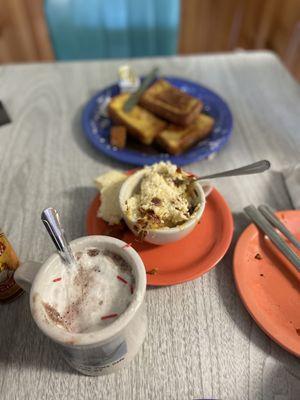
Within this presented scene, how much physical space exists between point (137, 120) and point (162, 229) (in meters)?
0.44

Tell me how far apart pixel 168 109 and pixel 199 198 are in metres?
0.40

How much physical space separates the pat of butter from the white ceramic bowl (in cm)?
4

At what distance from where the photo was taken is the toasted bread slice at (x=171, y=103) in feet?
2.82

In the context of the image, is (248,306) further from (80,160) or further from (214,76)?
(214,76)

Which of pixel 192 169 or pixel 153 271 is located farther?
pixel 192 169

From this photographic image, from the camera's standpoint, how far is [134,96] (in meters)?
0.93

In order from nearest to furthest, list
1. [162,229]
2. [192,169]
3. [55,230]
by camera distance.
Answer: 1. [55,230]
2. [162,229]
3. [192,169]

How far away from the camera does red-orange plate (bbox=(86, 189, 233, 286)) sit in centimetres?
53

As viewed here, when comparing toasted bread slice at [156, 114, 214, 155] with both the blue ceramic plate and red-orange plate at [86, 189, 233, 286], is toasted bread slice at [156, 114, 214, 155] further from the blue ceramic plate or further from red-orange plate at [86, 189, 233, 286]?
red-orange plate at [86, 189, 233, 286]

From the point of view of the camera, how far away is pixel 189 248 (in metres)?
0.58

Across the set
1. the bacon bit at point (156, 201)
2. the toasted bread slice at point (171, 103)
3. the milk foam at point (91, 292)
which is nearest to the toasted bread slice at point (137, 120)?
the toasted bread slice at point (171, 103)

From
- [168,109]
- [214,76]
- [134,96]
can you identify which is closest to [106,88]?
[134,96]

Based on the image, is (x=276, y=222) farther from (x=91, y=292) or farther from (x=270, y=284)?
(x=91, y=292)

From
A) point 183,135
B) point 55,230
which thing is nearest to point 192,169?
point 183,135
